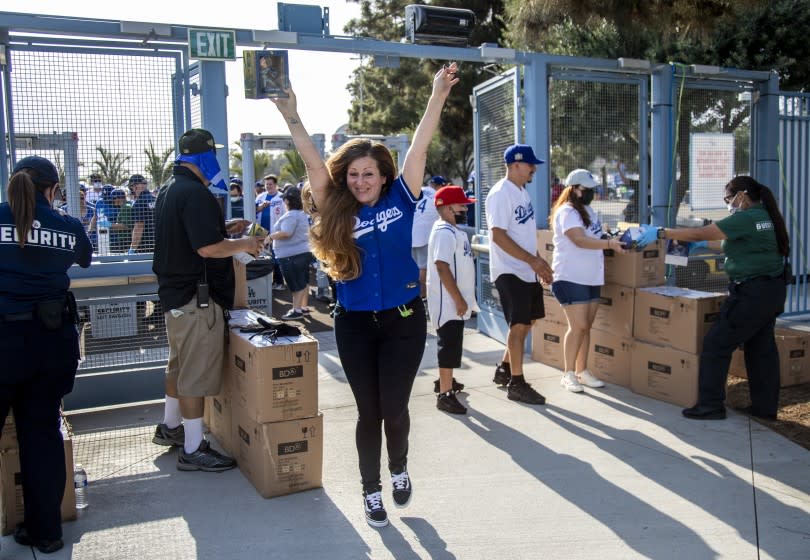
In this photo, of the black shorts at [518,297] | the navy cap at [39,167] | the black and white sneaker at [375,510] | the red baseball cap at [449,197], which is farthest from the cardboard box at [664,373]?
the navy cap at [39,167]

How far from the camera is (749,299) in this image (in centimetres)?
531

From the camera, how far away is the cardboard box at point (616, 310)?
247 inches

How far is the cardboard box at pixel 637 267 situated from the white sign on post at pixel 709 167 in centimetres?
199

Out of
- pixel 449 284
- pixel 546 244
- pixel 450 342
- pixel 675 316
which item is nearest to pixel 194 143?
pixel 449 284

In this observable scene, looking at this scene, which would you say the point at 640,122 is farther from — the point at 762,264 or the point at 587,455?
the point at 587,455

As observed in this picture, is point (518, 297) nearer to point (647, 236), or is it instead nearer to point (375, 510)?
point (647, 236)

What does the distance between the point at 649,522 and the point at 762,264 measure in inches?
92.3

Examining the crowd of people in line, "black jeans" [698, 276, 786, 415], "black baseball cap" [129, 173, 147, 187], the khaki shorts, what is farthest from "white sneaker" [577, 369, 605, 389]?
"black baseball cap" [129, 173, 147, 187]

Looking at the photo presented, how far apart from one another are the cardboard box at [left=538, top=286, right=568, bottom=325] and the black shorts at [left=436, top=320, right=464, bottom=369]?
1458mm

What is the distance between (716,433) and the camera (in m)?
5.17

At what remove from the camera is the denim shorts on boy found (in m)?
10.1

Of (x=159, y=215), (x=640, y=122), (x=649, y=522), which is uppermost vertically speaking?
(x=640, y=122)

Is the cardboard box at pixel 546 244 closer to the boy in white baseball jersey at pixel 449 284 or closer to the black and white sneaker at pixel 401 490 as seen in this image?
the boy in white baseball jersey at pixel 449 284

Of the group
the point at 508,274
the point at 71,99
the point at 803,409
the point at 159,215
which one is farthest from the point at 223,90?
the point at 803,409
